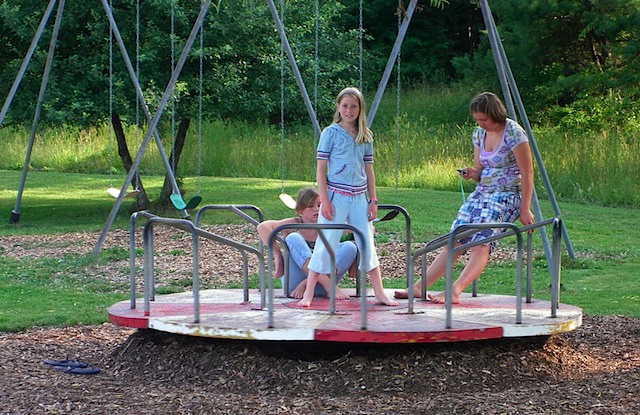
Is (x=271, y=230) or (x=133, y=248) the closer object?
(x=133, y=248)

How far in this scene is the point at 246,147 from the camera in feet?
75.5

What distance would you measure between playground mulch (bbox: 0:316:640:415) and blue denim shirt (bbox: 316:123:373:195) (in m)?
0.97

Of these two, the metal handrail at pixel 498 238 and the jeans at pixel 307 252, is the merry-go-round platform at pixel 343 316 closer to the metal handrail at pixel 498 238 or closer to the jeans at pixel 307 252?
the metal handrail at pixel 498 238

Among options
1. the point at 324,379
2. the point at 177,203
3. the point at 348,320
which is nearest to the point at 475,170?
the point at 348,320

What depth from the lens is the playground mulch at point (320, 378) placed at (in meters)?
5.38

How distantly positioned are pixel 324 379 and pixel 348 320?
0.41 meters

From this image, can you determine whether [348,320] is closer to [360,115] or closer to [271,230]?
[271,230]

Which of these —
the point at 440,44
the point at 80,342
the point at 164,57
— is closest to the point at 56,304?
the point at 80,342

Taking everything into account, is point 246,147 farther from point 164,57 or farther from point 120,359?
point 120,359

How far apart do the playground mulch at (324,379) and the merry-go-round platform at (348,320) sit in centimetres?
17

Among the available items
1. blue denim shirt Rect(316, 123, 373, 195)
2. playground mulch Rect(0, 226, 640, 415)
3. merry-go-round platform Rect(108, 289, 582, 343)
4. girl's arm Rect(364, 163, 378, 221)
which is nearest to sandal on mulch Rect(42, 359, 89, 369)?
playground mulch Rect(0, 226, 640, 415)

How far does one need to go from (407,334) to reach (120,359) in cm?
185

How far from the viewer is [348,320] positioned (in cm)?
610

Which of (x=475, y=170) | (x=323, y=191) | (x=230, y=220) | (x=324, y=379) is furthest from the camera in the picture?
(x=230, y=220)
